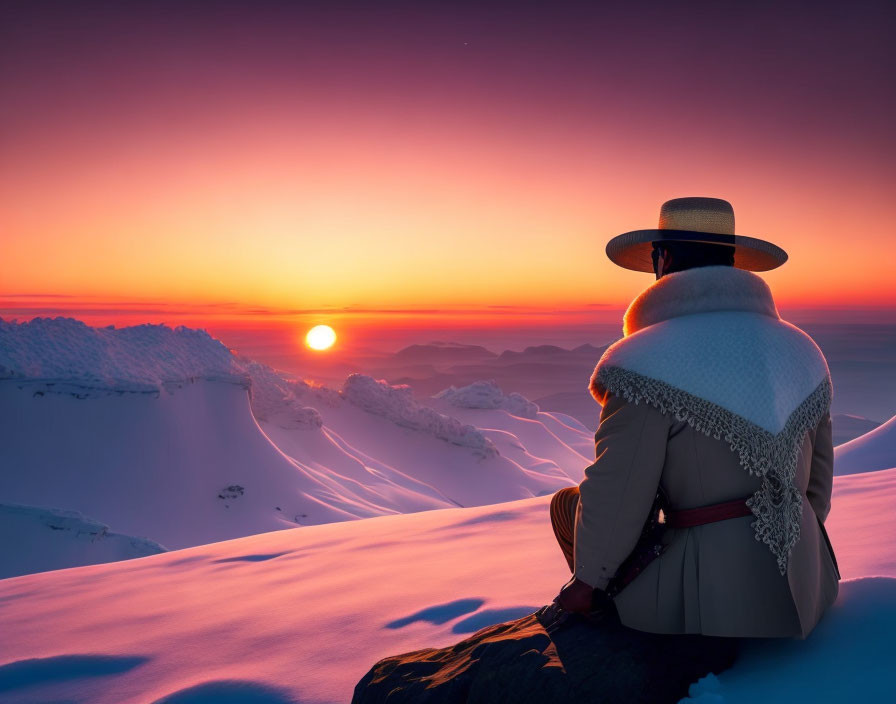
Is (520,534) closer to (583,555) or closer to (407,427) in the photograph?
(583,555)

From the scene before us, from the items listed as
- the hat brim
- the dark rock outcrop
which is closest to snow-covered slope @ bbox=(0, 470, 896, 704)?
the dark rock outcrop

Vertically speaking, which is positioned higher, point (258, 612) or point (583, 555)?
point (583, 555)


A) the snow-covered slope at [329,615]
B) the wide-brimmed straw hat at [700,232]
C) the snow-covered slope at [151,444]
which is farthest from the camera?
the snow-covered slope at [151,444]

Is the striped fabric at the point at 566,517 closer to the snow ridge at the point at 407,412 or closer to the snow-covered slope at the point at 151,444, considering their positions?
the snow-covered slope at the point at 151,444

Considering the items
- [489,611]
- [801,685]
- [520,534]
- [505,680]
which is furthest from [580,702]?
[520,534]

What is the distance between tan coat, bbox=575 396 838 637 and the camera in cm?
188

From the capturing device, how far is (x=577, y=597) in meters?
2.00

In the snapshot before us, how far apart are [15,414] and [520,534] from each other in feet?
46.6

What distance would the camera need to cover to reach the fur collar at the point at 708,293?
2010 mm

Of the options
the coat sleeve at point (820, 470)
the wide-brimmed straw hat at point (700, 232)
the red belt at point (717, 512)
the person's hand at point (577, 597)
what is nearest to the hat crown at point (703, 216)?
the wide-brimmed straw hat at point (700, 232)

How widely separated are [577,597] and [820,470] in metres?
0.95

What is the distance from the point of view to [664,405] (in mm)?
1868

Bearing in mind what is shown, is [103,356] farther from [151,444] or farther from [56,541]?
[56,541]

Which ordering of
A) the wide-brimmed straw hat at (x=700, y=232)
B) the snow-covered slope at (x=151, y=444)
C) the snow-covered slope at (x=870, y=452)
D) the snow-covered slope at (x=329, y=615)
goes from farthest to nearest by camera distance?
1. the snow-covered slope at (x=151, y=444)
2. the snow-covered slope at (x=870, y=452)
3. the wide-brimmed straw hat at (x=700, y=232)
4. the snow-covered slope at (x=329, y=615)
